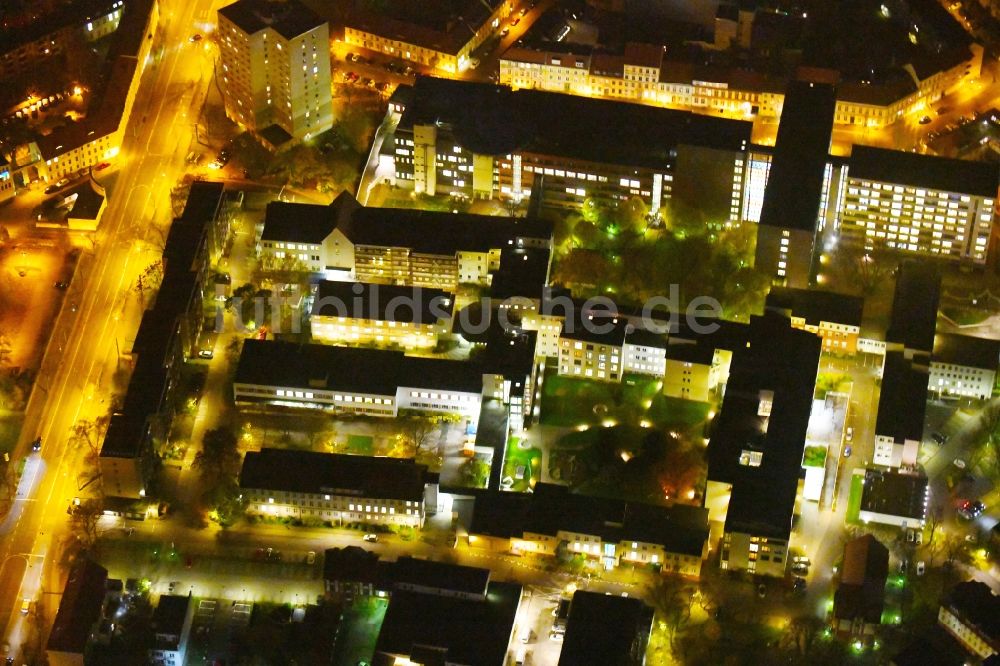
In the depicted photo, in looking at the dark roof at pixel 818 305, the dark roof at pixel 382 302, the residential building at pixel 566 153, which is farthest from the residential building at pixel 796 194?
the dark roof at pixel 382 302

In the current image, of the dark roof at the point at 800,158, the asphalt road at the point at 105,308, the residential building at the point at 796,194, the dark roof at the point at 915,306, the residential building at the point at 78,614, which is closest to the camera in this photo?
the residential building at the point at 78,614

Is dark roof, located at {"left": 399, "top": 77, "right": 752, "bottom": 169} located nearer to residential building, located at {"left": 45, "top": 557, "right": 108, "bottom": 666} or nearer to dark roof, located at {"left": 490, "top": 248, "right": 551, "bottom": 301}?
dark roof, located at {"left": 490, "top": 248, "right": 551, "bottom": 301}

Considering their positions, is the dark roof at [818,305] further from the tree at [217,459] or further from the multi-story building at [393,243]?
the tree at [217,459]

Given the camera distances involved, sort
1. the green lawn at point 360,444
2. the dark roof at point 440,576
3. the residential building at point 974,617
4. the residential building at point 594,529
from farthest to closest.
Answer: the green lawn at point 360,444 → the residential building at point 594,529 → the dark roof at point 440,576 → the residential building at point 974,617

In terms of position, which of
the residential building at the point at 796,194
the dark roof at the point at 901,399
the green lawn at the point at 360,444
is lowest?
the green lawn at the point at 360,444

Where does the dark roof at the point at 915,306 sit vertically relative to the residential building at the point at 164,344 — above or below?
above

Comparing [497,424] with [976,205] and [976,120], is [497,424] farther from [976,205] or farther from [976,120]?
[976,120]

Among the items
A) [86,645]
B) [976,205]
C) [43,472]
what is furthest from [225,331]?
[976,205]

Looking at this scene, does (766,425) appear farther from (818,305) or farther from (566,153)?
(566,153)
